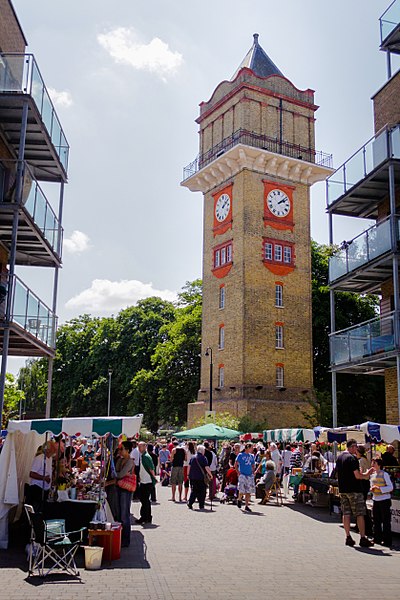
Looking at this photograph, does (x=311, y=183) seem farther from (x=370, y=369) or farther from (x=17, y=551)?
(x=17, y=551)

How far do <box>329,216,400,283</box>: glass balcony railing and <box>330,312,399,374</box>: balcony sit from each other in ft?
6.86

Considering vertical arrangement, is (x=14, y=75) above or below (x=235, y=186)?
below

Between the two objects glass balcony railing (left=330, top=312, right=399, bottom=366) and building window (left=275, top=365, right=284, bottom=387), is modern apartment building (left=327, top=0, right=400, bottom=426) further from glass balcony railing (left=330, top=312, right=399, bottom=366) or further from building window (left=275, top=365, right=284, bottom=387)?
building window (left=275, top=365, right=284, bottom=387)

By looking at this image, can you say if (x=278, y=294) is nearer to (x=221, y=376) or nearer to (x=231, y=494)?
(x=221, y=376)

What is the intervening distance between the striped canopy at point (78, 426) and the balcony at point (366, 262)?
12.0 meters

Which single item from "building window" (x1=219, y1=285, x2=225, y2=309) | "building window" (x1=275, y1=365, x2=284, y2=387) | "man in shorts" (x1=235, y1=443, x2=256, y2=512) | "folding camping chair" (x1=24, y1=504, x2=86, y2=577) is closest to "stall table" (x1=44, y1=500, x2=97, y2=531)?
"folding camping chair" (x1=24, y1=504, x2=86, y2=577)

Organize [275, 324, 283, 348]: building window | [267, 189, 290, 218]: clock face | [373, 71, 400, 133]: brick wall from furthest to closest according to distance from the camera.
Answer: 1. [267, 189, 290, 218]: clock face
2. [275, 324, 283, 348]: building window
3. [373, 71, 400, 133]: brick wall

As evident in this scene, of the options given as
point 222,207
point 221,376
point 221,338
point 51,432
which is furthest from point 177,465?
point 222,207

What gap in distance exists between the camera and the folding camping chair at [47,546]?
9469 mm

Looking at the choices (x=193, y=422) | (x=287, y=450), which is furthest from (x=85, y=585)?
(x=193, y=422)

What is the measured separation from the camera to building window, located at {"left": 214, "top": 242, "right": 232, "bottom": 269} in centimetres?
4488

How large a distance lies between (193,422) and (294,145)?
20.5 m

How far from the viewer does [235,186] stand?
4494 cm

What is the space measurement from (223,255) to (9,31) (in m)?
26.9
